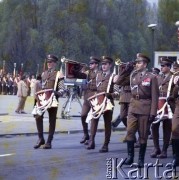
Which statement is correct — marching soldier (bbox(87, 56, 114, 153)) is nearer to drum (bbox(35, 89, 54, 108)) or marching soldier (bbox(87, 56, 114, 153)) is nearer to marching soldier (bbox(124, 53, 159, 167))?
drum (bbox(35, 89, 54, 108))

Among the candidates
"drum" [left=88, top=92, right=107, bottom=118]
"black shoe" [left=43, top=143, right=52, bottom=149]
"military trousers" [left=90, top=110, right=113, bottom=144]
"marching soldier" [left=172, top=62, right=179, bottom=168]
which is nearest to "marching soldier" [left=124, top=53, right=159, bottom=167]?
"marching soldier" [left=172, top=62, right=179, bottom=168]

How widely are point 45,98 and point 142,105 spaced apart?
3.14 m

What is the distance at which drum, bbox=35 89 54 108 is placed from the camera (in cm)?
1445

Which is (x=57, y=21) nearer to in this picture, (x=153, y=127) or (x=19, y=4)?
(x=19, y=4)

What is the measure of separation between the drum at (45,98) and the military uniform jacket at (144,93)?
282 cm

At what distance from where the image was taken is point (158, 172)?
36.4 ft

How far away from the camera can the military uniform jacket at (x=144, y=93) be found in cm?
1188

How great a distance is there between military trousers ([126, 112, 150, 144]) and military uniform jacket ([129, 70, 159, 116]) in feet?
0.30

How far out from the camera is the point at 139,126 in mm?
11992

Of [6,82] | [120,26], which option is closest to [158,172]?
[6,82]

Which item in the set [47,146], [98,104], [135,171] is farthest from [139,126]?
[47,146]

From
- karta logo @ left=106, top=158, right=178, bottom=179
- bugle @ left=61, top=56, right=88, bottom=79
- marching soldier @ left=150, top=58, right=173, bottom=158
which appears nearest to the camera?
karta logo @ left=106, top=158, right=178, bottom=179

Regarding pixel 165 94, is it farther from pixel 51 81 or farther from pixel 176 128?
pixel 51 81

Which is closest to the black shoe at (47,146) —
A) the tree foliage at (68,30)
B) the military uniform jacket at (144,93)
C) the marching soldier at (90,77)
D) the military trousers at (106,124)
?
the military trousers at (106,124)
